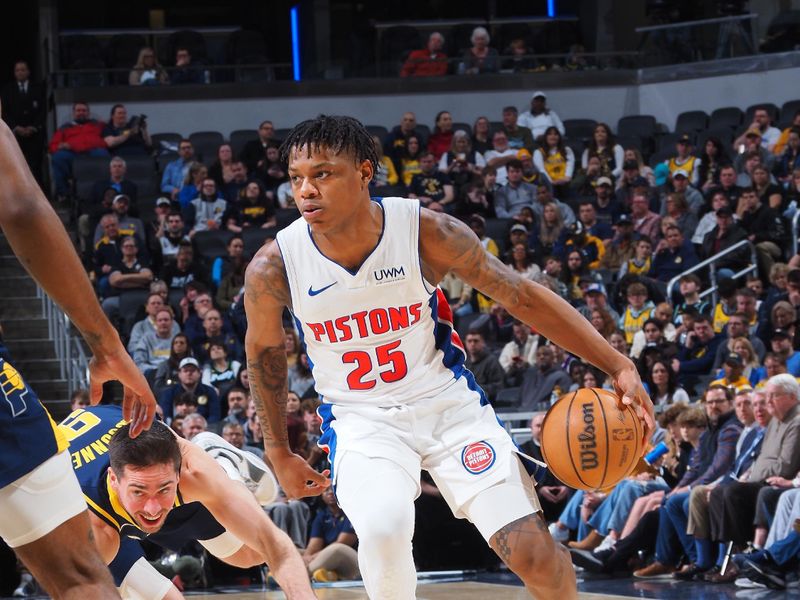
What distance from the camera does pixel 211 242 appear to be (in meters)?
14.5

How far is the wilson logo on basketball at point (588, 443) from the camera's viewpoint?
4.77m

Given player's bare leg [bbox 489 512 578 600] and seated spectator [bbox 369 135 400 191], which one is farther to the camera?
seated spectator [bbox 369 135 400 191]

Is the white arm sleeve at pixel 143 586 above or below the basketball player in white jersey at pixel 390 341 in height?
below

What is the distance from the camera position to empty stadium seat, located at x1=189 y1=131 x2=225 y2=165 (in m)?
16.5

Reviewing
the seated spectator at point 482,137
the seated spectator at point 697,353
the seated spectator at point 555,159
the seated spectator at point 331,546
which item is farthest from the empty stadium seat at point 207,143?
the seated spectator at point 331,546

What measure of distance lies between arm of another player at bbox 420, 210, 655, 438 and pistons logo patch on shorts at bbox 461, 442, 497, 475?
451mm

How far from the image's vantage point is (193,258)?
14055 millimetres

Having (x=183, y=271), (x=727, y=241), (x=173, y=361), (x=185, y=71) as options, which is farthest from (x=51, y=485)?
(x=185, y=71)

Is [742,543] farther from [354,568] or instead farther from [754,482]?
[354,568]

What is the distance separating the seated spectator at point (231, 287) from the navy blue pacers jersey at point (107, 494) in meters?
7.62

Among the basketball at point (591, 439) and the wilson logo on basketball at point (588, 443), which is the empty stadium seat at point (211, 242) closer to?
the basketball at point (591, 439)

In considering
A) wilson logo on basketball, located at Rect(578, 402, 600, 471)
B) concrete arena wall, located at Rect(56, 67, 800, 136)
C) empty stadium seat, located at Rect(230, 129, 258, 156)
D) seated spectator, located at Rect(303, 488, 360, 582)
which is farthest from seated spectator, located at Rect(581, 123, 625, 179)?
wilson logo on basketball, located at Rect(578, 402, 600, 471)

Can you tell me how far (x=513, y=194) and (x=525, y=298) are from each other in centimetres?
1059

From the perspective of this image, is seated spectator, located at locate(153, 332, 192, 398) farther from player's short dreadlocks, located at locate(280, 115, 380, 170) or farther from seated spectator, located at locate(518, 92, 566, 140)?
player's short dreadlocks, located at locate(280, 115, 380, 170)
